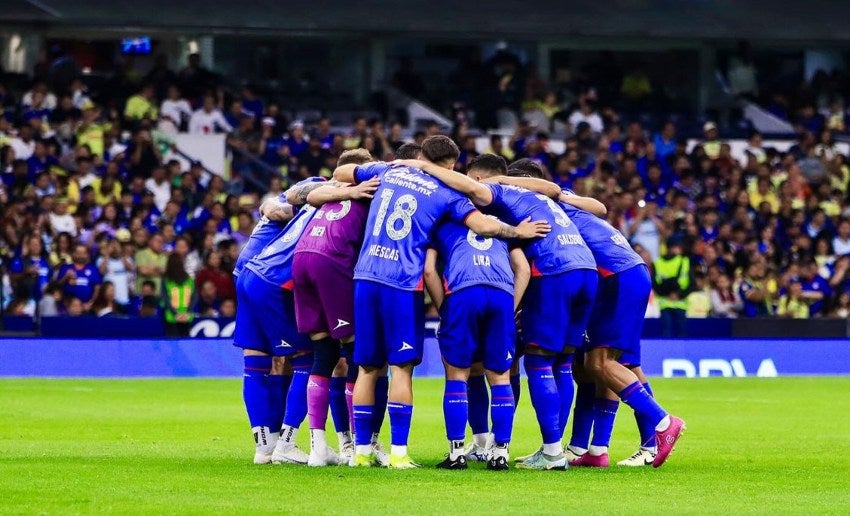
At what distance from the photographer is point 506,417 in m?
11.7

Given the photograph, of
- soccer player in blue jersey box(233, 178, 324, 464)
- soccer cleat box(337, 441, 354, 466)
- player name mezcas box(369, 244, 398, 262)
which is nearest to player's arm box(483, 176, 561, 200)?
player name mezcas box(369, 244, 398, 262)

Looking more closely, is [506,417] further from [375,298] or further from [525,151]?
[525,151]

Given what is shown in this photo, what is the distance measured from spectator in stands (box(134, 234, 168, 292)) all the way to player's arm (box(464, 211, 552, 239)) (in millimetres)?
14345

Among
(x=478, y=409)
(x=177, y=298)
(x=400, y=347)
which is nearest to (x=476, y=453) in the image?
(x=478, y=409)

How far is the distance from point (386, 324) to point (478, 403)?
1.33m

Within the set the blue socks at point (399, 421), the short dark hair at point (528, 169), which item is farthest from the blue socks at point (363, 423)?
the short dark hair at point (528, 169)

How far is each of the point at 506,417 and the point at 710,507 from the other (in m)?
2.26

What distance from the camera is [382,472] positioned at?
11398 mm

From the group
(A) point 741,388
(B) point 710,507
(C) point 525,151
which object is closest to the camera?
(B) point 710,507

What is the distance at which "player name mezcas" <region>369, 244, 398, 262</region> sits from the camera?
1162 centimetres

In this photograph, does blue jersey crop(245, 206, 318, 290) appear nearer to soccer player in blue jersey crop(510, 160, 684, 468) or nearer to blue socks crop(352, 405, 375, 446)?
blue socks crop(352, 405, 375, 446)

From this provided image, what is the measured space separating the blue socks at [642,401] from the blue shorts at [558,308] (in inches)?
20.5

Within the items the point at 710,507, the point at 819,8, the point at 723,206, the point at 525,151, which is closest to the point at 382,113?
the point at 525,151

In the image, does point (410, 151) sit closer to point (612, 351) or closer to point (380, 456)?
point (612, 351)
